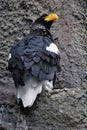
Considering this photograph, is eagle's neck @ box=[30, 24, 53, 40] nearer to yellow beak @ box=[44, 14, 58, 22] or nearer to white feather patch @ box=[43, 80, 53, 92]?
yellow beak @ box=[44, 14, 58, 22]

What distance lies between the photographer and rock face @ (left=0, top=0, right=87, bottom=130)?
3.49m

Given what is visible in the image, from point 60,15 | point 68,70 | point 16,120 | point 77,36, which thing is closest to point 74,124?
point 16,120

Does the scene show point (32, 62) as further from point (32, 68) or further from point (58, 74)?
point (58, 74)

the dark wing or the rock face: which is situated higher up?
the dark wing

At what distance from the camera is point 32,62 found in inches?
140

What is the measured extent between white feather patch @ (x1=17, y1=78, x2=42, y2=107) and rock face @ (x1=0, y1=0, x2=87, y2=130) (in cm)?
8

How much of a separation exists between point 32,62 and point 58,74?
4.37 feet

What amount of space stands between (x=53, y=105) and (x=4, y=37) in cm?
188

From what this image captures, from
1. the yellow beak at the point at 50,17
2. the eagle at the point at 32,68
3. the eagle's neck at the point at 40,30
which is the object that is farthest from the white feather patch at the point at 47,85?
the yellow beak at the point at 50,17

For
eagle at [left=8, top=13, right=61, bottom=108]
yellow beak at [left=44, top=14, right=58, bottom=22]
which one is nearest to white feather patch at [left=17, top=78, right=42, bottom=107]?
eagle at [left=8, top=13, right=61, bottom=108]

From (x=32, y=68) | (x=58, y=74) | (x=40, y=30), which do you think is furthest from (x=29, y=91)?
(x=58, y=74)

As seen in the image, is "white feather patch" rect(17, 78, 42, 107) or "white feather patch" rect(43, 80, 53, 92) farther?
"white feather patch" rect(43, 80, 53, 92)

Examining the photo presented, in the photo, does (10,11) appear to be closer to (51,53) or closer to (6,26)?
(6,26)

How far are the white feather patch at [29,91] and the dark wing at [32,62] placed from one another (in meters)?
0.07
